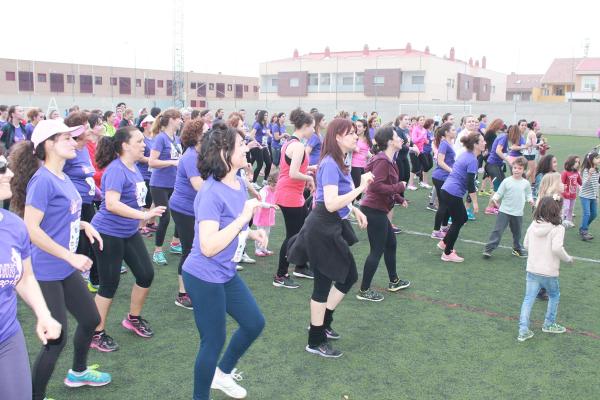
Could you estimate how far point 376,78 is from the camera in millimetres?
58969

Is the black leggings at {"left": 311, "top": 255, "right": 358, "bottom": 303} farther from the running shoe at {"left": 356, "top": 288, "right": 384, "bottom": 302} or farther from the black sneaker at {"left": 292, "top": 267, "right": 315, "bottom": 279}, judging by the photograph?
the black sneaker at {"left": 292, "top": 267, "right": 315, "bottom": 279}

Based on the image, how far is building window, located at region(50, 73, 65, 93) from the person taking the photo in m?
59.4

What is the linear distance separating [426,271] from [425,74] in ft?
176

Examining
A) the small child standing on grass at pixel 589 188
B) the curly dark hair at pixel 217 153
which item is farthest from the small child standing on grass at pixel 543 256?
the small child standing on grass at pixel 589 188

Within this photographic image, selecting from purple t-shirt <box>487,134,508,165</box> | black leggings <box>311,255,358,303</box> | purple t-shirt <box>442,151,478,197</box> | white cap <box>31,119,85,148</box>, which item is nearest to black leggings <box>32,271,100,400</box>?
white cap <box>31,119,85,148</box>

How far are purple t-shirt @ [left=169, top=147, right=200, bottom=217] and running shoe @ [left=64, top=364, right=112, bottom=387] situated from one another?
1.90 meters

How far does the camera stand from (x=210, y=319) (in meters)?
3.39

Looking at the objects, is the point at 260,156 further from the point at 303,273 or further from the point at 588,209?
the point at 588,209

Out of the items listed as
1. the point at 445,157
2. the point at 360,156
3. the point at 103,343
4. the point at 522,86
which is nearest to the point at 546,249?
the point at 103,343

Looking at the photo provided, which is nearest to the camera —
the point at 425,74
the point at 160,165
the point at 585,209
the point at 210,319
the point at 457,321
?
the point at 210,319

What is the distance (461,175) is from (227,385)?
501cm

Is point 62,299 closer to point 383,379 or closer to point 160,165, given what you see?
point 383,379

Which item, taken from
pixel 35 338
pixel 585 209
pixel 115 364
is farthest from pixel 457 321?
pixel 585 209

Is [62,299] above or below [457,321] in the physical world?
above
